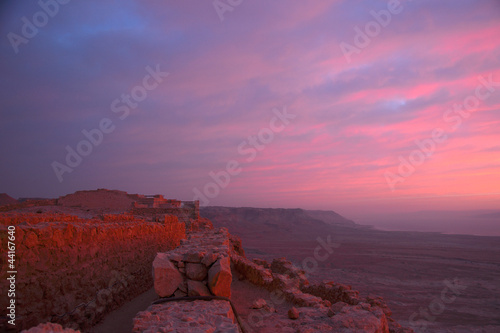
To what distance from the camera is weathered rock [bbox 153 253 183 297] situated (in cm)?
387

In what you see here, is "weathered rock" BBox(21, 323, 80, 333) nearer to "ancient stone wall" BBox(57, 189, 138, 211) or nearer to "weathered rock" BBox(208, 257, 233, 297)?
"weathered rock" BBox(208, 257, 233, 297)

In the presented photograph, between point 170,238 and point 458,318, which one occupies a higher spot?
point 170,238

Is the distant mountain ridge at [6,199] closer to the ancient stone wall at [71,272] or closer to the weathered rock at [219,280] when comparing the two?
the ancient stone wall at [71,272]

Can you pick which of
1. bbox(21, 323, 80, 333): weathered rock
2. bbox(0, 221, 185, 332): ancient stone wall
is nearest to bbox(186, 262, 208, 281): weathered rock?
bbox(0, 221, 185, 332): ancient stone wall

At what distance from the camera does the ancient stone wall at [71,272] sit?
3.75 meters

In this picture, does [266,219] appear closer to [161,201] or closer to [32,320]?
[161,201]

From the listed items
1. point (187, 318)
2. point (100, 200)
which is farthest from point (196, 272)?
point (100, 200)

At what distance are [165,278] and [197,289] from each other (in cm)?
45

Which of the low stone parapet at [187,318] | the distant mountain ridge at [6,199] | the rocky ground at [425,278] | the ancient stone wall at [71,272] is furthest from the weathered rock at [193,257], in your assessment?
the distant mountain ridge at [6,199]

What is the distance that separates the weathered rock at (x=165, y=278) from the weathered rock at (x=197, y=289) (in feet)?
0.55

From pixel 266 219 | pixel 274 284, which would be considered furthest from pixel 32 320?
pixel 266 219

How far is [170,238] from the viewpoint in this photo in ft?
30.8

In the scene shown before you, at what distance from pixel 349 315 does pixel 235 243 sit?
9.91 metres

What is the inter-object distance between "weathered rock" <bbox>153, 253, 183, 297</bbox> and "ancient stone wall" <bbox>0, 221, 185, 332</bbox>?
144 cm
